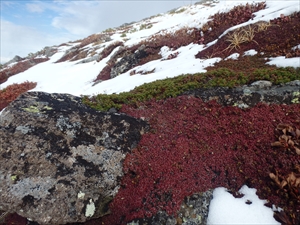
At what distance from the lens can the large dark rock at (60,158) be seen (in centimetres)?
494

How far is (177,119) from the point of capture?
7.39 metres

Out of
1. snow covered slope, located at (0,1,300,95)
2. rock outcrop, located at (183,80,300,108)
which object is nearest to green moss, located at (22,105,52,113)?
rock outcrop, located at (183,80,300,108)

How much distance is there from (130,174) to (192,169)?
1.66m

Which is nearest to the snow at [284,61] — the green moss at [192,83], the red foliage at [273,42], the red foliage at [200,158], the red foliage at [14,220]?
the red foliage at [273,42]

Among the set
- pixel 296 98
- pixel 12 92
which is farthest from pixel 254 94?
pixel 12 92

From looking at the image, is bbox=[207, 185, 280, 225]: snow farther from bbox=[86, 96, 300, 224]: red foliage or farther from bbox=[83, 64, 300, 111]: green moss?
bbox=[83, 64, 300, 111]: green moss

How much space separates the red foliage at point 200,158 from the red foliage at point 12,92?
15784 mm

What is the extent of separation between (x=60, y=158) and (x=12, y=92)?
1780 centimetres

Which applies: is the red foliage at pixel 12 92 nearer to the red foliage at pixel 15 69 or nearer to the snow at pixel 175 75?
the snow at pixel 175 75

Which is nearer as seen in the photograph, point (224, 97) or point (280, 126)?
point (280, 126)

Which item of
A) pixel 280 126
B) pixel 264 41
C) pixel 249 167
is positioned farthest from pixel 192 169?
pixel 264 41

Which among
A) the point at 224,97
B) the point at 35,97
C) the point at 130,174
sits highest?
the point at 35,97

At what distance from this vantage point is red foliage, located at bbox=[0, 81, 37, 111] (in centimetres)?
1809

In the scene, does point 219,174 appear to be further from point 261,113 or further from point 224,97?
point 224,97
